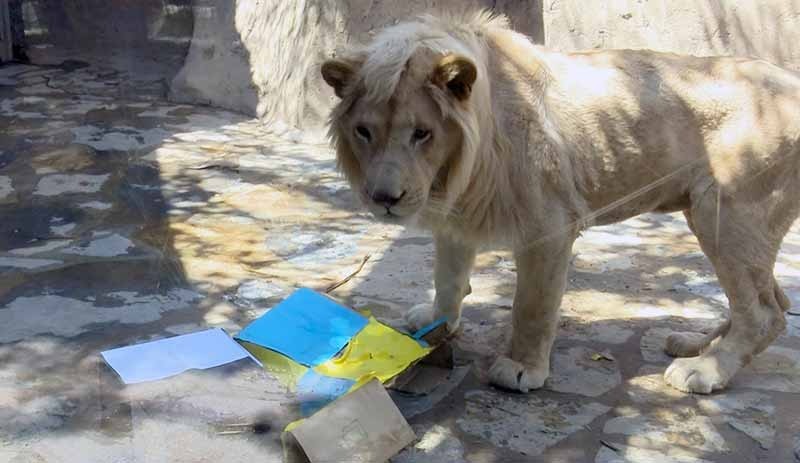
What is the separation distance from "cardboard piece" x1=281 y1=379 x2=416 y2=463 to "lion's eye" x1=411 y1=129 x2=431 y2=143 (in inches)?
36.7

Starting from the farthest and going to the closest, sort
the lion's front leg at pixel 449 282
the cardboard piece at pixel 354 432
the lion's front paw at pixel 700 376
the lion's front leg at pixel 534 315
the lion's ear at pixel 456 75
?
the lion's front leg at pixel 449 282, the lion's front paw at pixel 700 376, the lion's front leg at pixel 534 315, the lion's ear at pixel 456 75, the cardboard piece at pixel 354 432

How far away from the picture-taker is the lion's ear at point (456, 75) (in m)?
3.45

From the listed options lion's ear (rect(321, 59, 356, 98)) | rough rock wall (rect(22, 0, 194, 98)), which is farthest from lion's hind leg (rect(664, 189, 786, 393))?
rough rock wall (rect(22, 0, 194, 98))

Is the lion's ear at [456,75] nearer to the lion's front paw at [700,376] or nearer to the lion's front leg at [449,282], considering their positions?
the lion's front leg at [449,282]

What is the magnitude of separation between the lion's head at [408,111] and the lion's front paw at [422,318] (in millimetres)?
994

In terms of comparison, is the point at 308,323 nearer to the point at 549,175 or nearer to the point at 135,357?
the point at 135,357

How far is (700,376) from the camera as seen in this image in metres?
4.01

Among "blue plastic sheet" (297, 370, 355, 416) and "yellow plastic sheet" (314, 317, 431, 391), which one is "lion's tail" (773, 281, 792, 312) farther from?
"blue plastic sheet" (297, 370, 355, 416)

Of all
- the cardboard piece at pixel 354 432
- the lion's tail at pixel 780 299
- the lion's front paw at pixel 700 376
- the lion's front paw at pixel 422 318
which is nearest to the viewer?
the cardboard piece at pixel 354 432

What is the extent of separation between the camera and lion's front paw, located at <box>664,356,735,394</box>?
4.00 metres

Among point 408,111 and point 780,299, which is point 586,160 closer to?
point 408,111

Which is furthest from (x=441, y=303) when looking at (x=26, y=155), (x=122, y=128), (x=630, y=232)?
(x=122, y=128)

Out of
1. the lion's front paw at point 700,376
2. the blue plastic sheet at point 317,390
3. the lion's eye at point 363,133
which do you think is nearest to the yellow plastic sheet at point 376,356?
the blue plastic sheet at point 317,390

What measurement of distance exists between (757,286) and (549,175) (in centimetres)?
109
